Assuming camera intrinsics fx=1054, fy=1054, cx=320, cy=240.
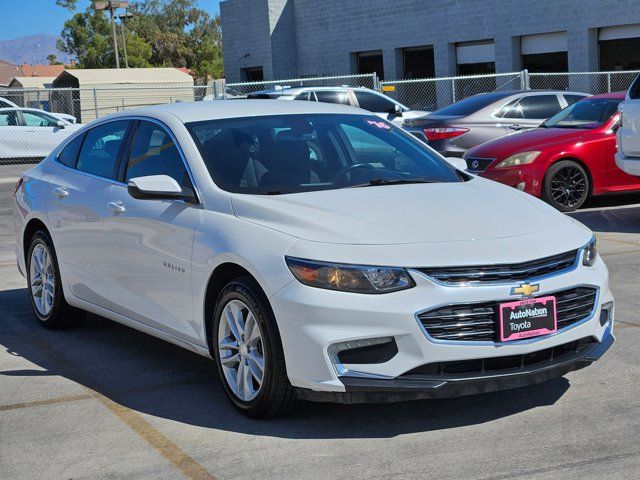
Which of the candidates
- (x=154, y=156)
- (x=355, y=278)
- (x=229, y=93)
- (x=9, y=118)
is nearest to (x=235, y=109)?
(x=154, y=156)

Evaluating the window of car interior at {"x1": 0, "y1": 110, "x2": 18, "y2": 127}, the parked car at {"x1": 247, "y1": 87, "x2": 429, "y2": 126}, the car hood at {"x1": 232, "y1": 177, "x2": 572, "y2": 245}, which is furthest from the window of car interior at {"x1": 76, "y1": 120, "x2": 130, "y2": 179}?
the window of car interior at {"x1": 0, "y1": 110, "x2": 18, "y2": 127}

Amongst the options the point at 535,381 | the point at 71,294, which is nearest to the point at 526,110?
the point at 71,294

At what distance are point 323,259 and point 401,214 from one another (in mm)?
608

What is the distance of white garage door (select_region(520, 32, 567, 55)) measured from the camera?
34.9 m

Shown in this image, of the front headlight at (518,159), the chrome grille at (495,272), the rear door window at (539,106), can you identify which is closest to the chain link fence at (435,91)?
the rear door window at (539,106)

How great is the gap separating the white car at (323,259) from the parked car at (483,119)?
363 inches

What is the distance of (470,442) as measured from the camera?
4805 mm

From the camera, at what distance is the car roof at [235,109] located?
6324 mm

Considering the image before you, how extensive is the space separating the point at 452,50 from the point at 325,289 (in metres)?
36.0

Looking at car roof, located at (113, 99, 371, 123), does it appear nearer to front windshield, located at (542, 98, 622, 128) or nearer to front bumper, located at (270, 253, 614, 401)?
front bumper, located at (270, 253, 614, 401)

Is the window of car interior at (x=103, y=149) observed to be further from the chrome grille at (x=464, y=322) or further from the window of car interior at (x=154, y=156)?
the chrome grille at (x=464, y=322)

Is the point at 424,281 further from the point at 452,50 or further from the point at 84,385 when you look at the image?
the point at 452,50

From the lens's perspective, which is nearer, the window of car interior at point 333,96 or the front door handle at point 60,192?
the front door handle at point 60,192

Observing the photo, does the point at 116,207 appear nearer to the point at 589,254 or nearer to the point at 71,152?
the point at 71,152
